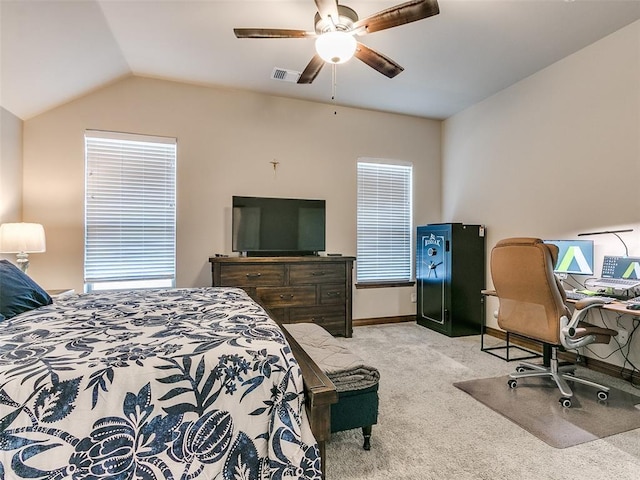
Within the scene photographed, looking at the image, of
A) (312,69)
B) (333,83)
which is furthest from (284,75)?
(312,69)

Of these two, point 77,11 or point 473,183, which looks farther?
point 473,183

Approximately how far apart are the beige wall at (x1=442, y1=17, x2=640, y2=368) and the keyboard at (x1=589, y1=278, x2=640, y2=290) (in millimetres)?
300

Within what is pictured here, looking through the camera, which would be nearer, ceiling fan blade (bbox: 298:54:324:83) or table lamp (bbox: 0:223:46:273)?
ceiling fan blade (bbox: 298:54:324:83)

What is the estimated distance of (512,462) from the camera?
5.86 feet

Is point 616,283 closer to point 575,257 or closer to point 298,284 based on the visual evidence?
point 575,257

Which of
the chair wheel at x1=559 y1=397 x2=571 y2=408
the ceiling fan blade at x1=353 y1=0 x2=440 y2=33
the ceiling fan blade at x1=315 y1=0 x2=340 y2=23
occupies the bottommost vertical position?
the chair wheel at x1=559 y1=397 x2=571 y2=408

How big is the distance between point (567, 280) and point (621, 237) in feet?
2.03

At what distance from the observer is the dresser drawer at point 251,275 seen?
12.1ft

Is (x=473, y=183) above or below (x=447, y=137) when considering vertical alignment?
below

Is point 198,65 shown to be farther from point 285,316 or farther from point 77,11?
point 285,316

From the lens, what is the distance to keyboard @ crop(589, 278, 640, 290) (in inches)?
102

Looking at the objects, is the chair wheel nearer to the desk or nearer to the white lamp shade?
the desk

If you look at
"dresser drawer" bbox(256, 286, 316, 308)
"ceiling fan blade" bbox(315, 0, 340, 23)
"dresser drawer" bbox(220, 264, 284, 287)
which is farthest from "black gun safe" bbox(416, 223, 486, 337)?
"ceiling fan blade" bbox(315, 0, 340, 23)

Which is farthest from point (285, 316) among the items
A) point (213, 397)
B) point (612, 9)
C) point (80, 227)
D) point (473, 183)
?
point (612, 9)
